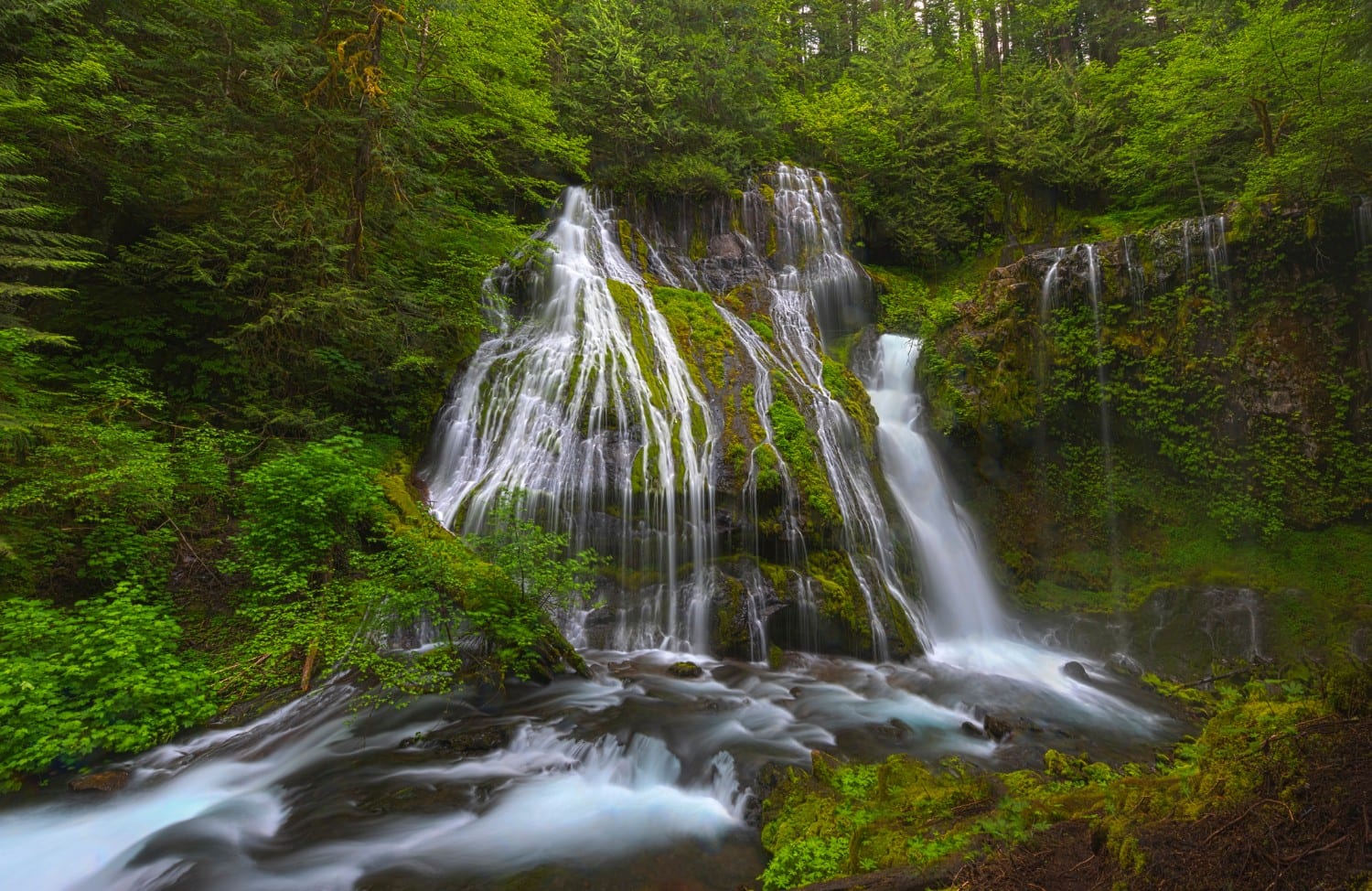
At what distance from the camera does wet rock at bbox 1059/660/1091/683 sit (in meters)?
8.72

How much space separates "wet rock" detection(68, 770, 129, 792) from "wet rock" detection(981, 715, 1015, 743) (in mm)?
7724

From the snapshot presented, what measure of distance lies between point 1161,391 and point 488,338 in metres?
13.6

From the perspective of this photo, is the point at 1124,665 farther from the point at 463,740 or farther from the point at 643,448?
the point at 463,740

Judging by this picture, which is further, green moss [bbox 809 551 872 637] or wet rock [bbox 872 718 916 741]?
green moss [bbox 809 551 872 637]

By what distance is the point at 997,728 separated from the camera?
611cm

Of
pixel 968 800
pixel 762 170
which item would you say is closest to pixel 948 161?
pixel 762 170

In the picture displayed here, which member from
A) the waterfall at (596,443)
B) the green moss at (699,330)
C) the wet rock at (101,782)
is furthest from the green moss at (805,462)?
the wet rock at (101,782)

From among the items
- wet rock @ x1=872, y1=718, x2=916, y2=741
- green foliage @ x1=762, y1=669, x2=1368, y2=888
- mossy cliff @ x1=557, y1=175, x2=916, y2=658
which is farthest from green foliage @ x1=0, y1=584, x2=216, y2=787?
wet rock @ x1=872, y1=718, x2=916, y2=741

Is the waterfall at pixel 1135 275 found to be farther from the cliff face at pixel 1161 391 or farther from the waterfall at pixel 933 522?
the waterfall at pixel 933 522

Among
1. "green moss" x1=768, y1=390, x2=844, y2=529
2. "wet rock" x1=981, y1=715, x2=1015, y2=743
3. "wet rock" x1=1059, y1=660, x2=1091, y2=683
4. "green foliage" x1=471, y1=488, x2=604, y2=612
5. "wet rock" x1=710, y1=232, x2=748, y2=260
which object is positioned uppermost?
"wet rock" x1=710, y1=232, x2=748, y2=260

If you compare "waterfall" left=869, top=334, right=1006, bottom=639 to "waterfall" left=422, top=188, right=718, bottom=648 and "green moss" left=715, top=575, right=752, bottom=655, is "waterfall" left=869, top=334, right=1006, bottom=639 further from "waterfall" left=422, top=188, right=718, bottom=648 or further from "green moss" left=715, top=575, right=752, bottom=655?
"waterfall" left=422, top=188, right=718, bottom=648

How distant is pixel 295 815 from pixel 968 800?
4768 mm

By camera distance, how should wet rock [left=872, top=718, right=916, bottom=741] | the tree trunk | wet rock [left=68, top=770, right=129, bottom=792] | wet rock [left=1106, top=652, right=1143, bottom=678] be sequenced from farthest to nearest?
wet rock [left=1106, top=652, right=1143, bottom=678]
the tree trunk
wet rock [left=872, top=718, right=916, bottom=741]
wet rock [left=68, top=770, right=129, bottom=792]

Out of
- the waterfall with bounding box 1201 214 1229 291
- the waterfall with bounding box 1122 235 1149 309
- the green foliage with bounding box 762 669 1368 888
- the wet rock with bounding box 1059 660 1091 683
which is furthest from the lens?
the waterfall with bounding box 1122 235 1149 309
